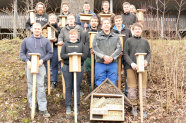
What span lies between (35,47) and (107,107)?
1.93m

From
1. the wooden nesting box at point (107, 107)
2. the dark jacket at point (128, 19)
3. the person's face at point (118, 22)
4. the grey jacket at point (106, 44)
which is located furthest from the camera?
the dark jacket at point (128, 19)

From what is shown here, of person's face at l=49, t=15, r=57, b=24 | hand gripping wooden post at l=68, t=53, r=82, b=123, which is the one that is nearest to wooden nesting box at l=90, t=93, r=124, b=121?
hand gripping wooden post at l=68, t=53, r=82, b=123

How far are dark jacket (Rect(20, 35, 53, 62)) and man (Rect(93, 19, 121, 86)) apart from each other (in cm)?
104

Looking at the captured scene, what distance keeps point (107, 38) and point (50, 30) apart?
1538 mm

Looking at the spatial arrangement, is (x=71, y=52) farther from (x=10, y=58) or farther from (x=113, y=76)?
(x=10, y=58)

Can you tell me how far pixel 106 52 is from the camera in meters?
4.72

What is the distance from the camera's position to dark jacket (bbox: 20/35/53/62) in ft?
14.6

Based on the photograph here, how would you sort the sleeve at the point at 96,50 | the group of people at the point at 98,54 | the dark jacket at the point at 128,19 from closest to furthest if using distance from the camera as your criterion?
the group of people at the point at 98,54, the sleeve at the point at 96,50, the dark jacket at the point at 128,19

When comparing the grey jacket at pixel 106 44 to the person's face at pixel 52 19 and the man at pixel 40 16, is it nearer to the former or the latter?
the person's face at pixel 52 19

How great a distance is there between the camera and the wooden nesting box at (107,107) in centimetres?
412

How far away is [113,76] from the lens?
467 cm

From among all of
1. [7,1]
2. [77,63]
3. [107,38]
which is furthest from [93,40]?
[7,1]

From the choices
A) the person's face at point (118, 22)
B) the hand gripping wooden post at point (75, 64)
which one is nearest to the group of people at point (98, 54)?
the hand gripping wooden post at point (75, 64)

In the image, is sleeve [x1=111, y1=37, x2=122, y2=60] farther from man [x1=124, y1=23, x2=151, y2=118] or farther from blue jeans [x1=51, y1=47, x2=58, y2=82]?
blue jeans [x1=51, y1=47, x2=58, y2=82]
